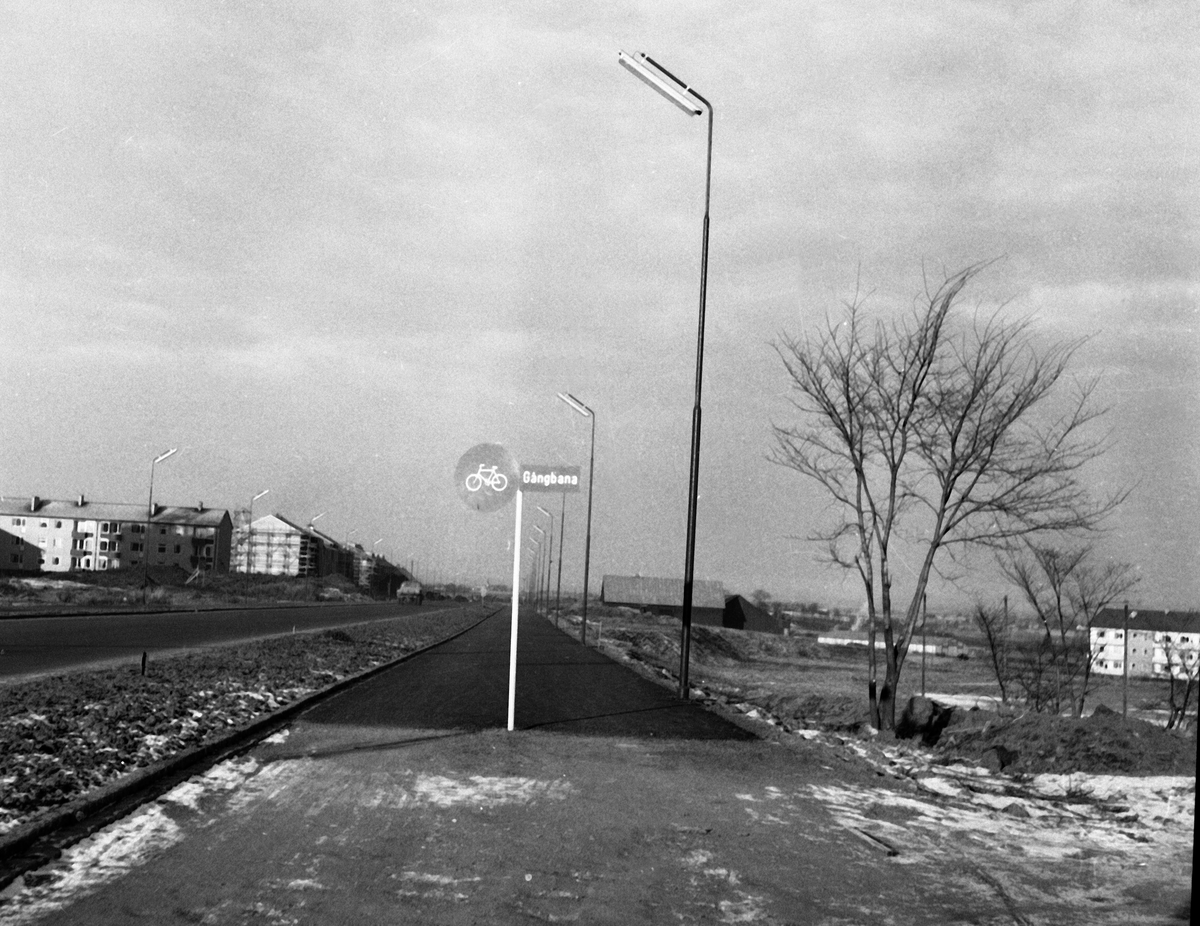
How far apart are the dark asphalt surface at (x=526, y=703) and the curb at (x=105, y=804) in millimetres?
2294

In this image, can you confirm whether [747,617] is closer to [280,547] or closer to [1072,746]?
[280,547]

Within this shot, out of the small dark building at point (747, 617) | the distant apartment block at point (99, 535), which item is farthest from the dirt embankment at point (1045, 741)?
the distant apartment block at point (99, 535)

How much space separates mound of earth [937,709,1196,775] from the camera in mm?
15273

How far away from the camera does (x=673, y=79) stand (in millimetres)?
18375

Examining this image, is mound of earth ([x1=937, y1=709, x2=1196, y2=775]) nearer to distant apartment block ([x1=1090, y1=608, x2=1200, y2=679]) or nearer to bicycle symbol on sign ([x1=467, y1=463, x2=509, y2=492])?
distant apartment block ([x1=1090, y1=608, x2=1200, y2=679])

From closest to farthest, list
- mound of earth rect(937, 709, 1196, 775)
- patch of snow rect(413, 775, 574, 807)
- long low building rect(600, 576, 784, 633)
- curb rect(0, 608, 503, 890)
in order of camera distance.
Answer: curb rect(0, 608, 503, 890) → patch of snow rect(413, 775, 574, 807) → mound of earth rect(937, 709, 1196, 775) → long low building rect(600, 576, 784, 633)

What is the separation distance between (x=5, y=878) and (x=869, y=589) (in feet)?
43.4

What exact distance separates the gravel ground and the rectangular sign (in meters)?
4.15

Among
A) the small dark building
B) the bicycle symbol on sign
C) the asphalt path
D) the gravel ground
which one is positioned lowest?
the small dark building

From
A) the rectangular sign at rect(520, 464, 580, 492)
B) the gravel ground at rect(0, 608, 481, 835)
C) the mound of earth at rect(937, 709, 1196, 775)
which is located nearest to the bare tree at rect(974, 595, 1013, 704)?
the mound of earth at rect(937, 709, 1196, 775)

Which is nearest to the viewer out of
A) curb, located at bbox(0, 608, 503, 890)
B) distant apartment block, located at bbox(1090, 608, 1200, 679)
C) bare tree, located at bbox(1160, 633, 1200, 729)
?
curb, located at bbox(0, 608, 503, 890)

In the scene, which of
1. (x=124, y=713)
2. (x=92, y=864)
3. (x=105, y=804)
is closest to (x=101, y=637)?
(x=124, y=713)

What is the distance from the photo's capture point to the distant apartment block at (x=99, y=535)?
130500mm

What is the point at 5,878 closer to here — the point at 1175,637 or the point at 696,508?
the point at 696,508
